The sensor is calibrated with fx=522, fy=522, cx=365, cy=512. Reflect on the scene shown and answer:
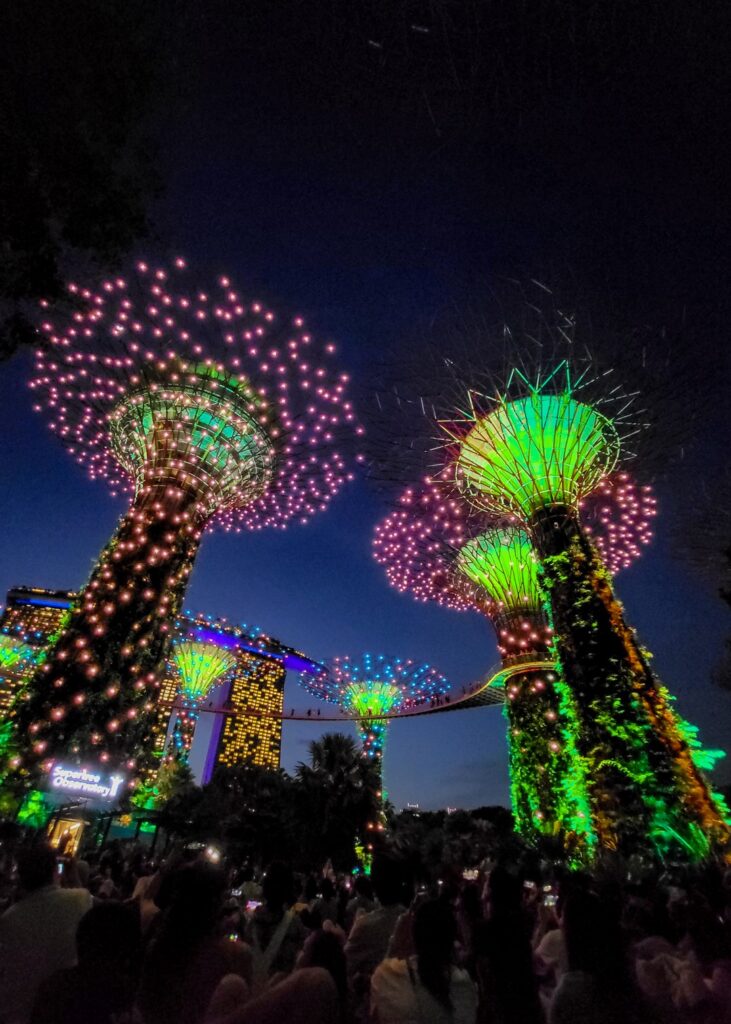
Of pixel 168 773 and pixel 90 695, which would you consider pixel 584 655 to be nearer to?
pixel 90 695

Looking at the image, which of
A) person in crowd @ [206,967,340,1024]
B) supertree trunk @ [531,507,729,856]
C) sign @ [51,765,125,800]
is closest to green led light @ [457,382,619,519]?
supertree trunk @ [531,507,729,856]

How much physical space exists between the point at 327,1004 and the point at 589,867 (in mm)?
11525

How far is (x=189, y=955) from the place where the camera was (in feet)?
8.08

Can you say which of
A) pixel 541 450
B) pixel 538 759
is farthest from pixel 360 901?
pixel 538 759

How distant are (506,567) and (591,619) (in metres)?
10.2

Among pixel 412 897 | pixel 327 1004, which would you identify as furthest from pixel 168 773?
pixel 327 1004

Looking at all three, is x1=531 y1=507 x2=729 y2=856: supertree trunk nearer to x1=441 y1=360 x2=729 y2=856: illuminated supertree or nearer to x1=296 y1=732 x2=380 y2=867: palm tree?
x1=441 y1=360 x2=729 y2=856: illuminated supertree

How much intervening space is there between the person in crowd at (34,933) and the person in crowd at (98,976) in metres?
0.86

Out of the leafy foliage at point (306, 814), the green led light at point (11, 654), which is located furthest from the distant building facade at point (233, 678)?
the leafy foliage at point (306, 814)

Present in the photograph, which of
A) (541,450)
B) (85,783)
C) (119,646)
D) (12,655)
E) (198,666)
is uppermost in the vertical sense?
(12,655)

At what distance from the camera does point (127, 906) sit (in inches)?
99.0

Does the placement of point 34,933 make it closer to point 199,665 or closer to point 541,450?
point 541,450

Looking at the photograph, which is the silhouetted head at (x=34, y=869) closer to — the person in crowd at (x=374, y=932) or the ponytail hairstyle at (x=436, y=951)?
the person in crowd at (x=374, y=932)

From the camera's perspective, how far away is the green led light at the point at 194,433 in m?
19.7
